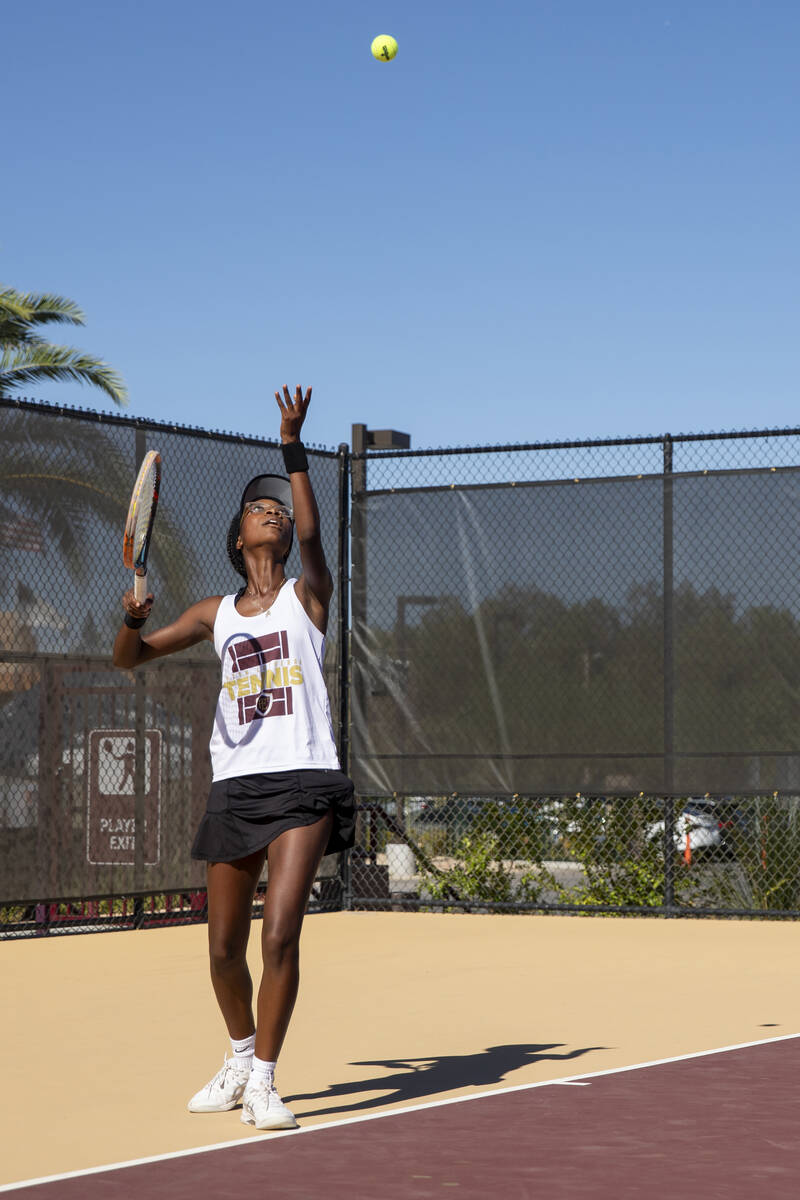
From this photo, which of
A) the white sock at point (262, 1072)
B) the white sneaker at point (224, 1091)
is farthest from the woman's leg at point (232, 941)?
the white sock at point (262, 1072)

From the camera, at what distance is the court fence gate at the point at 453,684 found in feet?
35.9

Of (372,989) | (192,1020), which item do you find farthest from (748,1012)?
(192,1020)

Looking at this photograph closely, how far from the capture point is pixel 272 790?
5.57 meters

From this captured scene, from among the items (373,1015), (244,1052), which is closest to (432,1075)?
(244,1052)

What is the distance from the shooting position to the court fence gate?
10.9 metres

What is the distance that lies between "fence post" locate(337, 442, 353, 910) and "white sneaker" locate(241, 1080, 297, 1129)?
289 inches

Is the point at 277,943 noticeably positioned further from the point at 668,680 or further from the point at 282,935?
the point at 668,680

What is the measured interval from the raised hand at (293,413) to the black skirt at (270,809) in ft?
3.45

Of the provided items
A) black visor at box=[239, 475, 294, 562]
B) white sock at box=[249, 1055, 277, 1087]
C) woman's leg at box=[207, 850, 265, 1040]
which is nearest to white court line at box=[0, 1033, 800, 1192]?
white sock at box=[249, 1055, 277, 1087]

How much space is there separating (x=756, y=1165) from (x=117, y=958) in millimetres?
5862

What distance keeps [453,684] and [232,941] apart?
6.98 m

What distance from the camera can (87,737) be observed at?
1104 cm

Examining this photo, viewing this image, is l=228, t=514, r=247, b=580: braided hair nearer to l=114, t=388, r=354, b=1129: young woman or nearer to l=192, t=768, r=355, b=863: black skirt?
l=114, t=388, r=354, b=1129: young woman

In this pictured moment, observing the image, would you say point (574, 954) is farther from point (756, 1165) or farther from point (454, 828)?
point (756, 1165)
